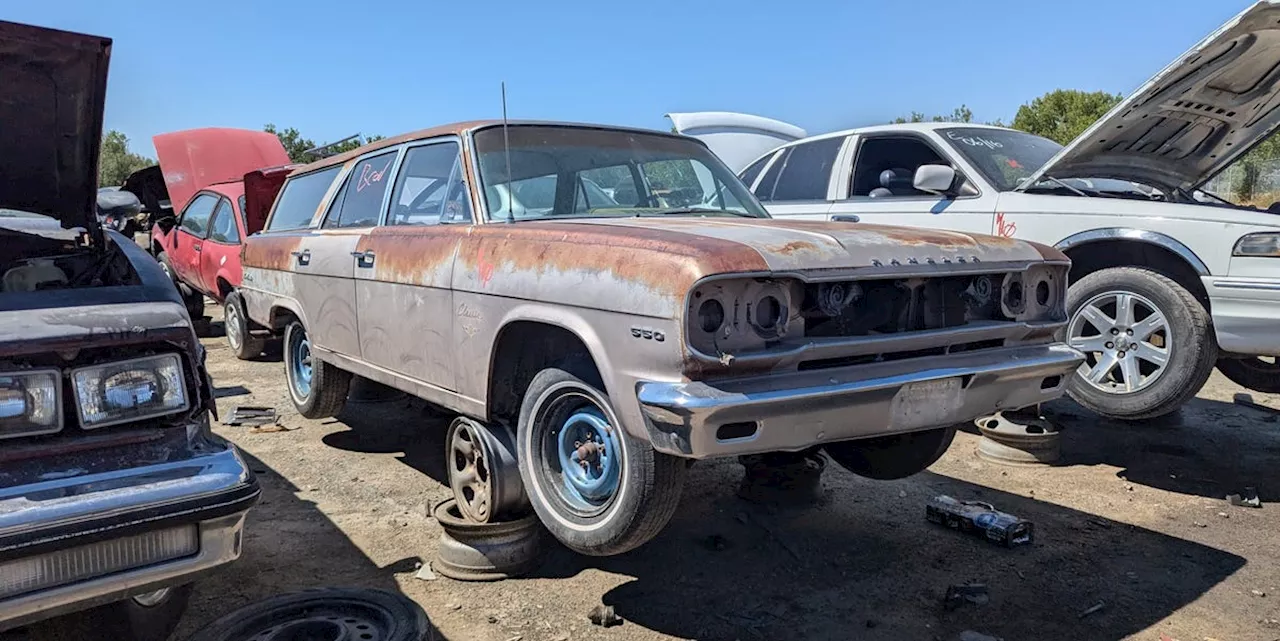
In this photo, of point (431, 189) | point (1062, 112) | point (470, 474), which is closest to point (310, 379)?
point (431, 189)

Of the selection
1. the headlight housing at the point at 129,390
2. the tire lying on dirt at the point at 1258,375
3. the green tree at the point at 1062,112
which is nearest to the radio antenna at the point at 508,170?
the headlight housing at the point at 129,390

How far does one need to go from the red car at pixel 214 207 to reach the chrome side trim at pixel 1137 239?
6296 millimetres

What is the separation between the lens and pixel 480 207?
359 centimetres

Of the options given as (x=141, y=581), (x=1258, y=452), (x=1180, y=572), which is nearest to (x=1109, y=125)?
(x=1258, y=452)

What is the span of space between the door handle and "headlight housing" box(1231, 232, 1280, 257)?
4378mm

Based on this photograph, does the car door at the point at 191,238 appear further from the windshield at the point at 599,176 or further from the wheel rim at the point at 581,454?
the wheel rim at the point at 581,454

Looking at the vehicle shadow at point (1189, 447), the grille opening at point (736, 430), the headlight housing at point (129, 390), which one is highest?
the headlight housing at point (129, 390)

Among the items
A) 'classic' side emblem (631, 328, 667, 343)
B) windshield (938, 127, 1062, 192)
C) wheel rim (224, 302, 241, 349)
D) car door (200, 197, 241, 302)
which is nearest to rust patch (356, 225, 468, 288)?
'classic' side emblem (631, 328, 667, 343)

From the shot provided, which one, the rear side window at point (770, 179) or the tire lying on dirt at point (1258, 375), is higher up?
A: the rear side window at point (770, 179)

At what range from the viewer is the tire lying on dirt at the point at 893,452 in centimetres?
351

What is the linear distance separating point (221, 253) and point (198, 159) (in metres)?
2.71

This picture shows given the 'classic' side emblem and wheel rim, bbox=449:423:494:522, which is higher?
the 'classic' side emblem

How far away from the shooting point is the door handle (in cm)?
414

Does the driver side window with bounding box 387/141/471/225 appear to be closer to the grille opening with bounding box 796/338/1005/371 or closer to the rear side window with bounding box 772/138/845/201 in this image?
the grille opening with bounding box 796/338/1005/371
